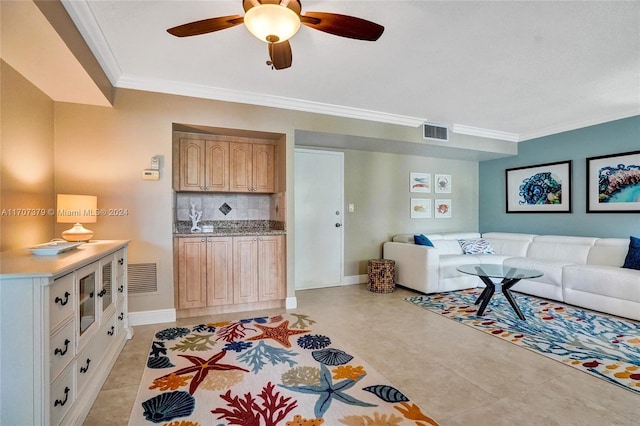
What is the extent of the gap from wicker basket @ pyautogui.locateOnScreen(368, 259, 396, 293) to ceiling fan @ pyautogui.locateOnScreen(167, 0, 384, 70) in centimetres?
331

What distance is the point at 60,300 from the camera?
1592 mm

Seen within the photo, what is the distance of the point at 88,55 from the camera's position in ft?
7.89

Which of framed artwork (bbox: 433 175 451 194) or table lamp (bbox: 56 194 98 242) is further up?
framed artwork (bbox: 433 175 451 194)

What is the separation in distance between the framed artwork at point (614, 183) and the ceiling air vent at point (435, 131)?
2.11 m

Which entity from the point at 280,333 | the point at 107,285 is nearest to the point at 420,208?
the point at 280,333

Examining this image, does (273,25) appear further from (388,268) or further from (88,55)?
(388,268)

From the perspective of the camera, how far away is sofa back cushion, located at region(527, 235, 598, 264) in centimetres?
433

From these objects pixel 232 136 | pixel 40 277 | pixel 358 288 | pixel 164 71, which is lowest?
pixel 358 288

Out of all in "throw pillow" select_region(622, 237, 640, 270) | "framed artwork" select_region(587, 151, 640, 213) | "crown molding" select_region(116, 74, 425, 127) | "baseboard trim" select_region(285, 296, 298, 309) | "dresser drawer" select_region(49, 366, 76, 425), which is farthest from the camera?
"framed artwork" select_region(587, 151, 640, 213)

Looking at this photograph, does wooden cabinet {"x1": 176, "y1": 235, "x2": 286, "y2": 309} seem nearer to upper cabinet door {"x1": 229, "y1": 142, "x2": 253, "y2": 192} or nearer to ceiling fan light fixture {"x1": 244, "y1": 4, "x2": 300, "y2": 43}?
upper cabinet door {"x1": 229, "y1": 142, "x2": 253, "y2": 192}

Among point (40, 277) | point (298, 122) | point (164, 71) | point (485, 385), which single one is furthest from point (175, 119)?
point (485, 385)

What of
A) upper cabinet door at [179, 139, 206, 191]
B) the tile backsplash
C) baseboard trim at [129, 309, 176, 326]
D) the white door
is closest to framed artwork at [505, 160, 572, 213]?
the white door

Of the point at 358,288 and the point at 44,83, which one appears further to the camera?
the point at 358,288

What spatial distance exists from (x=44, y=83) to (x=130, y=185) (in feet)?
3.54
